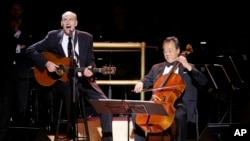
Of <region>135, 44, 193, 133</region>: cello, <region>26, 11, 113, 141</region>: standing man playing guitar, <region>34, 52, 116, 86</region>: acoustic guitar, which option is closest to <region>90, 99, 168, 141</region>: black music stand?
<region>135, 44, 193, 133</region>: cello

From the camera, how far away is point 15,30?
20.6 feet

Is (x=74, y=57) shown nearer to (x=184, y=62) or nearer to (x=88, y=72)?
(x=88, y=72)

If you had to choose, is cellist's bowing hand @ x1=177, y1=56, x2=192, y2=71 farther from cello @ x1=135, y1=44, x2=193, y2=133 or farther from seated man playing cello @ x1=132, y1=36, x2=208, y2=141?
cello @ x1=135, y1=44, x2=193, y2=133

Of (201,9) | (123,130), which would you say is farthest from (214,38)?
(123,130)

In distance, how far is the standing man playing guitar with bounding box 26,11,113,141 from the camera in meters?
5.41

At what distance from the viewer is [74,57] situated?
5.46m

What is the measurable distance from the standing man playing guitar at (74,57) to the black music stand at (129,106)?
2.65ft

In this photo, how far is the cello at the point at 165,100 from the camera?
4.87 m

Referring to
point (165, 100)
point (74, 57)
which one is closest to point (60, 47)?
→ point (74, 57)

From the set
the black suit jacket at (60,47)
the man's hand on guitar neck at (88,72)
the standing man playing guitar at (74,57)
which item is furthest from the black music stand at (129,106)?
the black suit jacket at (60,47)

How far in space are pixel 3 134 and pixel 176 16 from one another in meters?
3.81

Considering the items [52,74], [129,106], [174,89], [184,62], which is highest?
[184,62]

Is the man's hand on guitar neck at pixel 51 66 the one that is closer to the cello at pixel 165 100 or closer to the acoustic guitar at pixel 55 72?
the acoustic guitar at pixel 55 72

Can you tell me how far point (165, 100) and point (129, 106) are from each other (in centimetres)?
61
